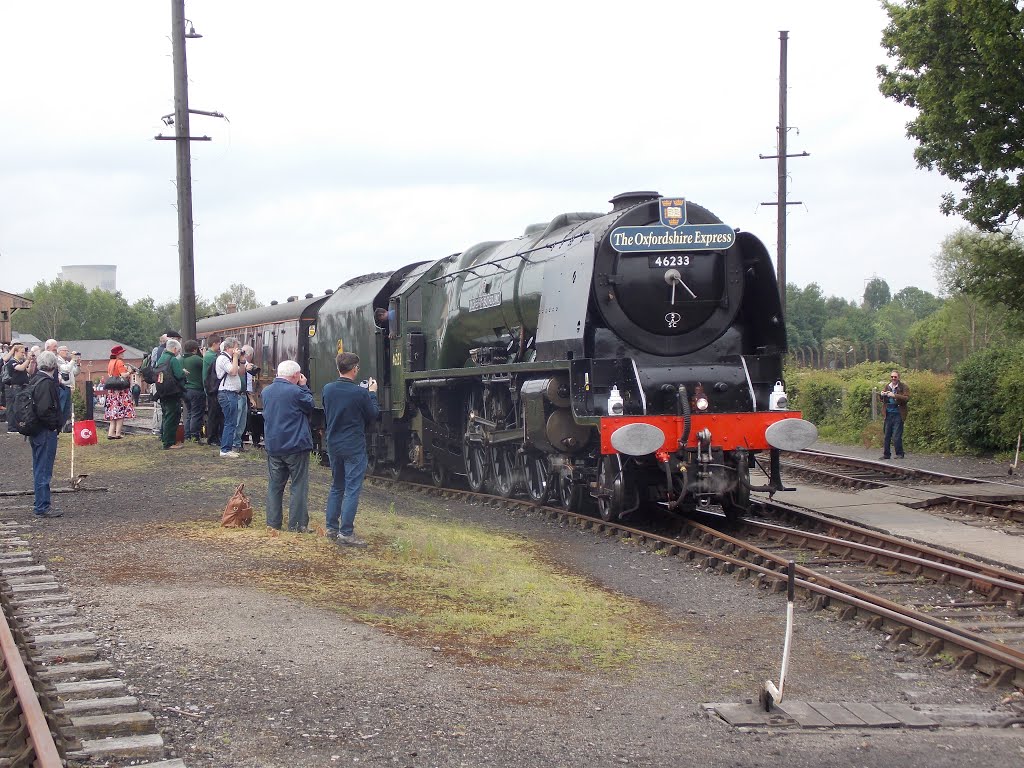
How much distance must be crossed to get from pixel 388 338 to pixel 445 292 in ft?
6.77

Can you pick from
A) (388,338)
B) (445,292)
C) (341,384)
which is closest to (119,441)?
(388,338)

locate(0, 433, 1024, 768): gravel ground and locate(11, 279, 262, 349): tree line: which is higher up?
locate(11, 279, 262, 349): tree line

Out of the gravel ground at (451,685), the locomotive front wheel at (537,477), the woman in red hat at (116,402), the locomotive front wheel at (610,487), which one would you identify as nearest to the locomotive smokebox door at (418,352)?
the locomotive front wheel at (537,477)

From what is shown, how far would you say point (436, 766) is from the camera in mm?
4852

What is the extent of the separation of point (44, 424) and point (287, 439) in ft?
8.74

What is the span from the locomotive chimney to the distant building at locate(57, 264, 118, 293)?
→ 14134 cm

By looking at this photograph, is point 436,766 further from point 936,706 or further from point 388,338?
point 388,338

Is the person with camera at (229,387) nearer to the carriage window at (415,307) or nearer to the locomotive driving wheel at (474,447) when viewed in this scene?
the carriage window at (415,307)

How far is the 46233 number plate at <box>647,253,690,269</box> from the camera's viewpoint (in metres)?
12.2

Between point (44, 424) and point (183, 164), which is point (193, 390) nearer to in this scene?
point (183, 164)

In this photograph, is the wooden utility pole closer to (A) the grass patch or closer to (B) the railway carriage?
(B) the railway carriage

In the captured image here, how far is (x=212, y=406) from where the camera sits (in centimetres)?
1914

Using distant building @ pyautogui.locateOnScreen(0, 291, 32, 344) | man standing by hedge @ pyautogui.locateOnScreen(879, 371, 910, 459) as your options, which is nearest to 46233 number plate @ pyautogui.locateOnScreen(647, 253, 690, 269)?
man standing by hedge @ pyautogui.locateOnScreen(879, 371, 910, 459)

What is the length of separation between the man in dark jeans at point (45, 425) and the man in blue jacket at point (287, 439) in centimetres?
230
